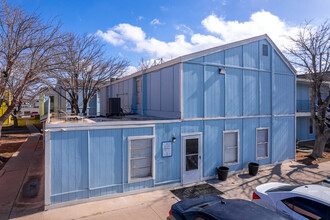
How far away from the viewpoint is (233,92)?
10227 millimetres

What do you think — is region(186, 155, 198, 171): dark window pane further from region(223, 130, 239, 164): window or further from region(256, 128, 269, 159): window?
region(256, 128, 269, 159): window

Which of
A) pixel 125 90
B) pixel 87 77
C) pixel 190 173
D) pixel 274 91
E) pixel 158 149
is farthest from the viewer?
pixel 87 77

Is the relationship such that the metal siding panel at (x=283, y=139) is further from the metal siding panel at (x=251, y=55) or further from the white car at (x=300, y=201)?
the white car at (x=300, y=201)

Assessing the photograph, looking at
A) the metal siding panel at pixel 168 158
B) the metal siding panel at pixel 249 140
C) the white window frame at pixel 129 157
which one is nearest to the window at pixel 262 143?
the metal siding panel at pixel 249 140

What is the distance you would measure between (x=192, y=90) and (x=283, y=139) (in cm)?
697

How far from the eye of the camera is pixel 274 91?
11.7 m

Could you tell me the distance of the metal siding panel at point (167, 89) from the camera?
31.0 ft

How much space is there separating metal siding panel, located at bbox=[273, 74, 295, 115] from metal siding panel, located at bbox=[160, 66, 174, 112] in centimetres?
633

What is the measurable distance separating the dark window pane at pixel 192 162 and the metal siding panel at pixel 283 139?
17.6 feet

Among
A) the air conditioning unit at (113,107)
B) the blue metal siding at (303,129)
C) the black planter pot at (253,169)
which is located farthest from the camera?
the blue metal siding at (303,129)

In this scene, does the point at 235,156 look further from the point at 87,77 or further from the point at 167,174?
the point at 87,77

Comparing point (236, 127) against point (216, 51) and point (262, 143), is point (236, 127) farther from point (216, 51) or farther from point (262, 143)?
point (216, 51)

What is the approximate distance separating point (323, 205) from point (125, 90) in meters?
13.0

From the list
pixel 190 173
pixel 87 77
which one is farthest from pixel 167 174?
pixel 87 77
